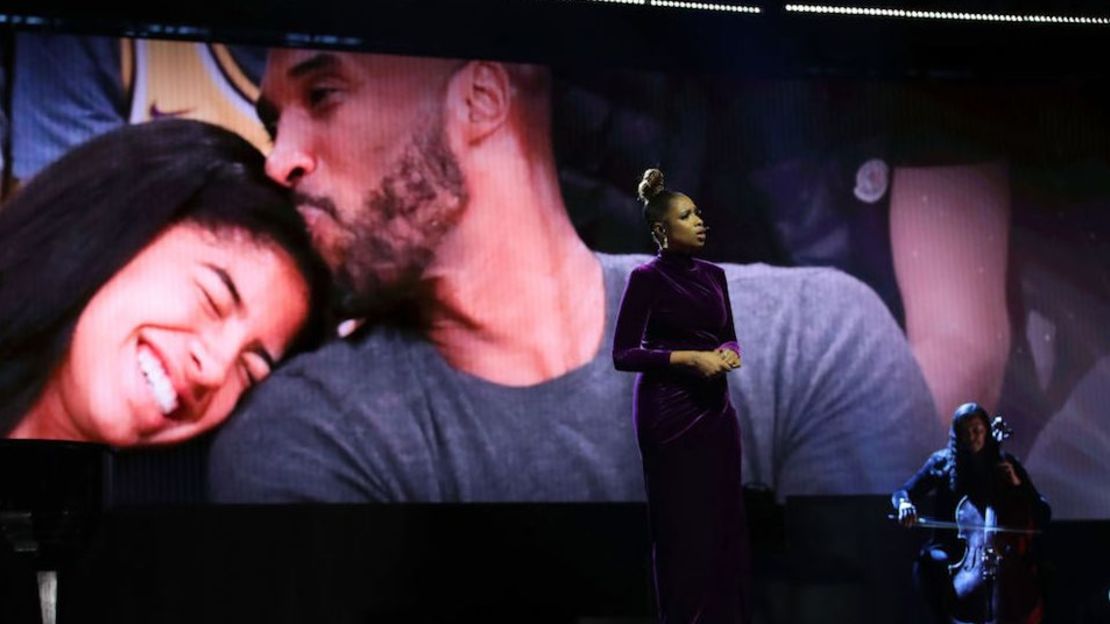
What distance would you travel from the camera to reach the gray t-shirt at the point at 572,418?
5805mm

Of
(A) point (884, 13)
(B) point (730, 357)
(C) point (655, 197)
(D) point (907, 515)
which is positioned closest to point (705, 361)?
(B) point (730, 357)

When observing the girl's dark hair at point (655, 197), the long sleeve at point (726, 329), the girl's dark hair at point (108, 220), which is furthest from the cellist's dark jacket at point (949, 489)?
the girl's dark hair at point (108, 220)

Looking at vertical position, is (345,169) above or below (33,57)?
below

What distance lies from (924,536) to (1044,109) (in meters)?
1.99

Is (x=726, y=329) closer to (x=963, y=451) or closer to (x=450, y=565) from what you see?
(x=963, y=451)

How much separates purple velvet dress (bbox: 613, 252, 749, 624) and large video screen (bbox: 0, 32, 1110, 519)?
169cm

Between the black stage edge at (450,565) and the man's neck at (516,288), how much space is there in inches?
24.4

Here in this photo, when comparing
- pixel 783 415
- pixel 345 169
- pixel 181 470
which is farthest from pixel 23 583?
A: pixel 783 415

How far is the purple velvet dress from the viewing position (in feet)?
12.2

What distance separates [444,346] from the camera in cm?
599

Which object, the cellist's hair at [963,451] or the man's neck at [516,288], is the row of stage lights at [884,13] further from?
the cellist's hair at [963,451]

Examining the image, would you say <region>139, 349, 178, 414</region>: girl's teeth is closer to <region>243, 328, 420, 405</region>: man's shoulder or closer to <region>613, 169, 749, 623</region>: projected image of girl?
<region>243, 328, 420, 405</region>: man's shoulder

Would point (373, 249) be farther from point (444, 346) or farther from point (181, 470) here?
point (181, 470)

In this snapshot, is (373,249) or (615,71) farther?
(615,71)
